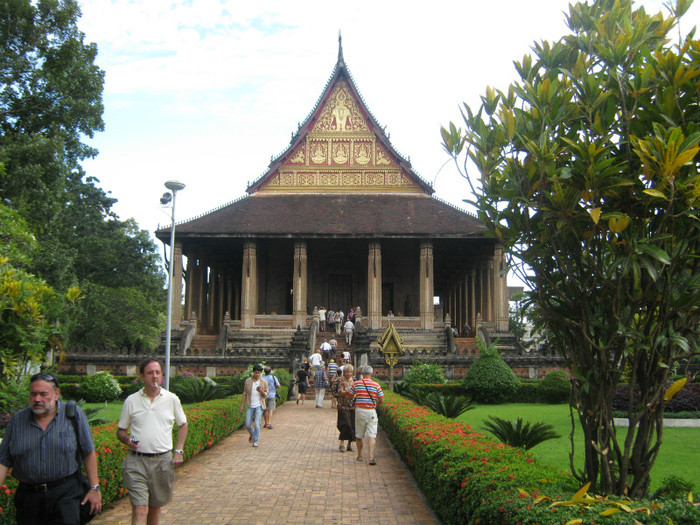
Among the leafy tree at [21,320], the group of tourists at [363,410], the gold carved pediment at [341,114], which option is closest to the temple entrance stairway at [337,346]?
the gold carved pediment at [341,114]

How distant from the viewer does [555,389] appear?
1912 cm

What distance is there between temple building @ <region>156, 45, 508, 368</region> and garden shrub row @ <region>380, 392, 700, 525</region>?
2095 cm

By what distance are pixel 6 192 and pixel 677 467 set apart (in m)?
19.8

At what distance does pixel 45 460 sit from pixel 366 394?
651 centimetres

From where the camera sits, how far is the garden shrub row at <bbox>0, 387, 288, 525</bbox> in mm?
5470

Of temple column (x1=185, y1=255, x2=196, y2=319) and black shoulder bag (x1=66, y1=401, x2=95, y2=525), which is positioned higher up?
temple column (x1=185, y1=255, x2=196, y2=319)

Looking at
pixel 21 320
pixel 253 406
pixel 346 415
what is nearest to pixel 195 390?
pixel 253 406

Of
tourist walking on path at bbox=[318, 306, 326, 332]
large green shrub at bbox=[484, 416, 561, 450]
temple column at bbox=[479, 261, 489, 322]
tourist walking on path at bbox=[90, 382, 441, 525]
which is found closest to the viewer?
tourist walking on path at bbox=[90, 382, 441, 525]

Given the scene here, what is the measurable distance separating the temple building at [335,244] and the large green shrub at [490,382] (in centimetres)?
1008

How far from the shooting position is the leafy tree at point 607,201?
17.3 ft

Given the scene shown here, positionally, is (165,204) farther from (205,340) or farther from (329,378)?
(205,340)

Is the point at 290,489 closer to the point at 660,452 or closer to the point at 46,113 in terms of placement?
the point at 660,452

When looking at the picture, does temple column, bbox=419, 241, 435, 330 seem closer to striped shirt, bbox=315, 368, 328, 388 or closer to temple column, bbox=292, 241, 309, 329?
temple column, bbox=292, 241, 309, 329

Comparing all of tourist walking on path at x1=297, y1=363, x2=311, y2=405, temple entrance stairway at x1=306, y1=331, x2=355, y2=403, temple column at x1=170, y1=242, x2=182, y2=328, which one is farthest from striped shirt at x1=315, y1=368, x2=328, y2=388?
temple column at x1=170, y1=242, x2=182, y2=328
